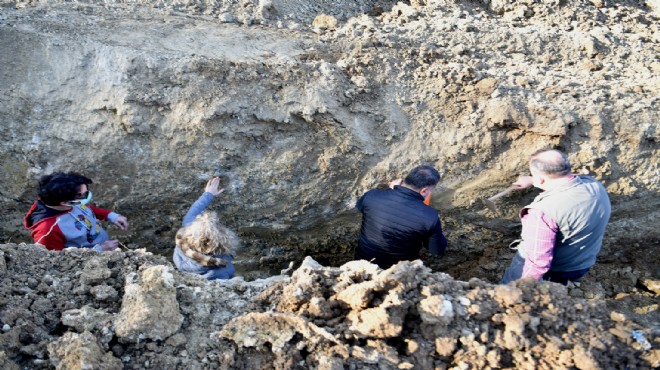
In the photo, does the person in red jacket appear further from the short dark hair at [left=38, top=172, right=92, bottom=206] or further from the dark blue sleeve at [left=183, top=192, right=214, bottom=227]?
the dark blue sleeve at [left=183, top=192, right=214, bottom=227]

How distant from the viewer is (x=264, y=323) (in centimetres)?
248

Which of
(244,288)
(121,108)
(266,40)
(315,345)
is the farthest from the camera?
(266,40)

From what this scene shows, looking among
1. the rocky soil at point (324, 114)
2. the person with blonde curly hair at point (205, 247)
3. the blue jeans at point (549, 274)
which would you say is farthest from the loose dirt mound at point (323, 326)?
the rocky soil at point (324, 114)

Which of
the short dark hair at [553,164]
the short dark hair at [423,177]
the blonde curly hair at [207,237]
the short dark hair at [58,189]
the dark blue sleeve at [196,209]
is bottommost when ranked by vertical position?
the dark blue sleeve at [196,209]

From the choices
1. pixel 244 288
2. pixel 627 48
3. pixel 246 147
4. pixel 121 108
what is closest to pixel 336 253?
pixel 246 147

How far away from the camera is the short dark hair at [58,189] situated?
10.5 feet

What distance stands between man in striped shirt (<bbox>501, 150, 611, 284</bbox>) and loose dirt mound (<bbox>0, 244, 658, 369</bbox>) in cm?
42

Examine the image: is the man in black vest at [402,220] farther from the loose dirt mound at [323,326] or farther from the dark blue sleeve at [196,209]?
the dark blue sleeve at [196,209]

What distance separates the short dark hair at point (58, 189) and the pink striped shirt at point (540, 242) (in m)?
2.79

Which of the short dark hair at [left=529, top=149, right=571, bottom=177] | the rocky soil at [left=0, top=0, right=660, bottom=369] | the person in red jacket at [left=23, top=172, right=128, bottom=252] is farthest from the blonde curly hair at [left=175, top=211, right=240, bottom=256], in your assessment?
the short dark hair at [left=529, top=149, right=571, bottom=177]

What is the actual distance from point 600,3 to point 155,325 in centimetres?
478

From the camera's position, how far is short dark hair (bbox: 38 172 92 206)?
320 cm

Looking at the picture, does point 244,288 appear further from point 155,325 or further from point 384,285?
point 384,285

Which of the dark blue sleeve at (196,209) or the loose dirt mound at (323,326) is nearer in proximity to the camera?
the loose dirt mound at (323,326)
